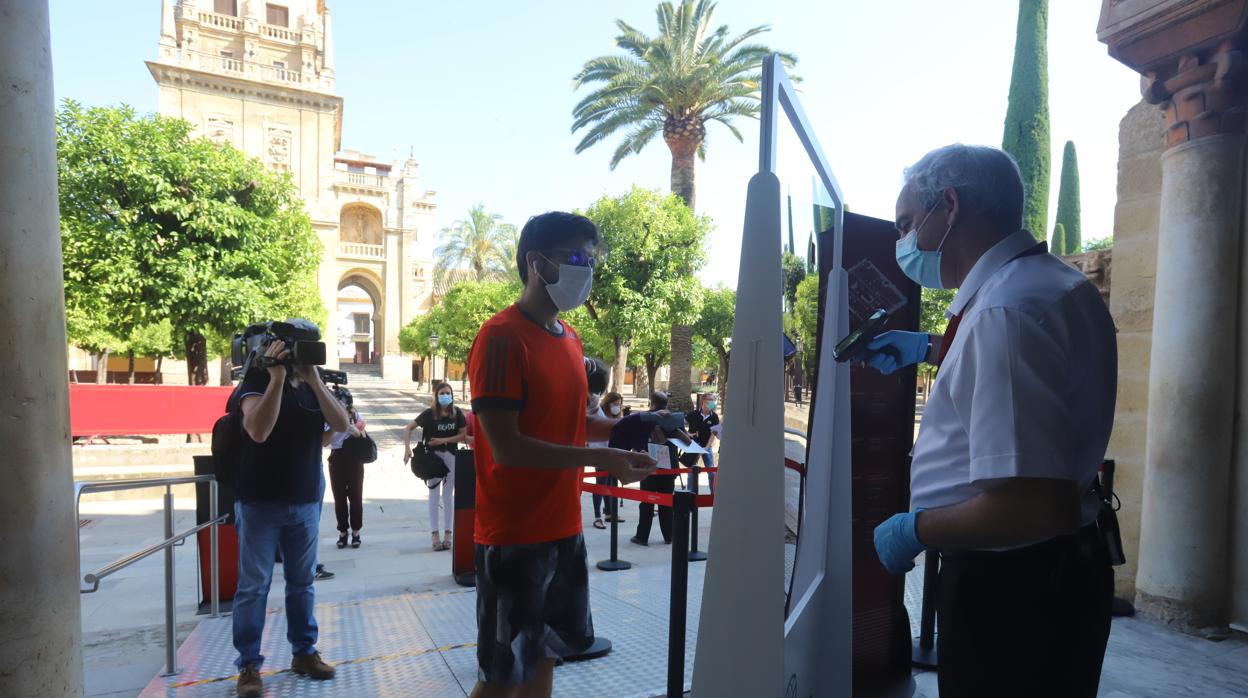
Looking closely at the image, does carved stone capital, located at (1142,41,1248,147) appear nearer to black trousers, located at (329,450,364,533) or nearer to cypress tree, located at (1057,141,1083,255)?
black trousers, located at (329,450,364,533)

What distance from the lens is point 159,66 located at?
4153cm

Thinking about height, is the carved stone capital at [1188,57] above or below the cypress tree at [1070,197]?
below

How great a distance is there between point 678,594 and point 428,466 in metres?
5.07

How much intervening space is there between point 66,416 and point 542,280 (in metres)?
1.72

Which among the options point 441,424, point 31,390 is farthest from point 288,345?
point 441,424

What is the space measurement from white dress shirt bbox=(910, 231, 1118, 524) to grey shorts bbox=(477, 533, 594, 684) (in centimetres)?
127

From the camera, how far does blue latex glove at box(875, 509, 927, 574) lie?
1.65 metres

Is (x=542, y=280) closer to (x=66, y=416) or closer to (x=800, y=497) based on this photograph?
(x=800, y=497)

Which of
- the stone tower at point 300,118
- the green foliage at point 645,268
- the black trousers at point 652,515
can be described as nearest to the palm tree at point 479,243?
the stone tower at point 300,118

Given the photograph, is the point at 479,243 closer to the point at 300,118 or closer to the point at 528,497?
the point at 300,118

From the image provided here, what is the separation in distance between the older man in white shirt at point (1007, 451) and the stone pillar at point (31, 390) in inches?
102

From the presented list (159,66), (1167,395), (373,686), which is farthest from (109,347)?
(1167,395)

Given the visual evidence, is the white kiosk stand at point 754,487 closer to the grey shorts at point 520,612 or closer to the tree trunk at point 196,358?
the grey shorts at point 520,612

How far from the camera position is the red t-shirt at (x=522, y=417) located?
7.11ft
